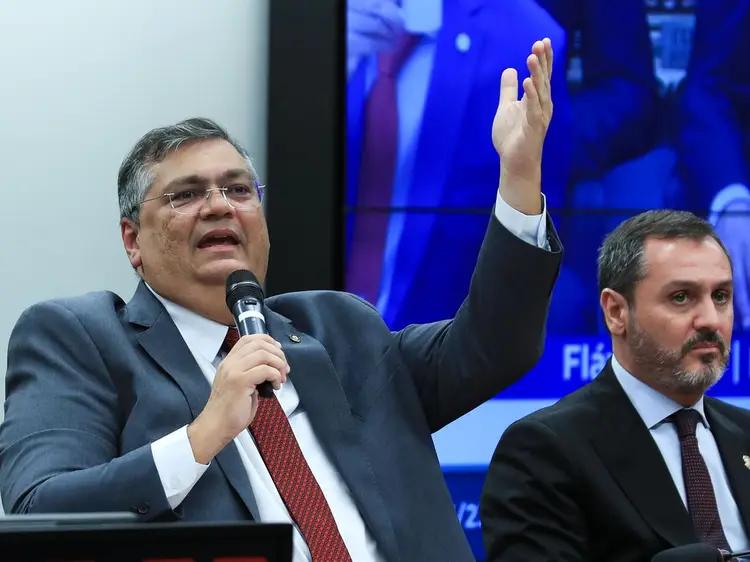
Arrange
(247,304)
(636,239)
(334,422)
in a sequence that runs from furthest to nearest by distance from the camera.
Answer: (636,239)
(334,422)
(247,304)

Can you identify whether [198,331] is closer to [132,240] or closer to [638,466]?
[132,240]

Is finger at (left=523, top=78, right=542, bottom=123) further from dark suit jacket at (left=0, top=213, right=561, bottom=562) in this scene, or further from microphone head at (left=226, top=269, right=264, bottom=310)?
microphone head at (left=226, top=269, right=264, bottom=310)

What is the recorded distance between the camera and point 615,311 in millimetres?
2559

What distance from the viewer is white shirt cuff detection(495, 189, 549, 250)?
1930mm

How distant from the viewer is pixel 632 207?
3842 mm

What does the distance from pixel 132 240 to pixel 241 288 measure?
45cm

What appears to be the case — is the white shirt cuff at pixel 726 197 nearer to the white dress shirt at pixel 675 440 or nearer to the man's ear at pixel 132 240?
the white dress shirt at pixel 675 440

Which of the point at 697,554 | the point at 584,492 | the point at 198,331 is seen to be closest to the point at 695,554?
the point at 697,554

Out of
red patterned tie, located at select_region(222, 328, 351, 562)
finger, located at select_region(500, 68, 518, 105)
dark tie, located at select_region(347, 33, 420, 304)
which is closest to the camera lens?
red patterned tie, located at select_region(222, 328, 351, 562)

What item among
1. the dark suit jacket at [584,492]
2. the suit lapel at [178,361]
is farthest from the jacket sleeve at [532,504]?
the suit lapel at [178,361]

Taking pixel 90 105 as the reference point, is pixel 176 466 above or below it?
below

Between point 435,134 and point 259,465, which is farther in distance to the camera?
point 435,134

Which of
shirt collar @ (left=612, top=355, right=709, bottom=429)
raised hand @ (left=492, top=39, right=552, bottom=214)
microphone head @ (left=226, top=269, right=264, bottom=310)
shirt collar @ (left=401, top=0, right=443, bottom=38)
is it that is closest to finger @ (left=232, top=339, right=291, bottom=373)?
microphone head @ (left=226, top=269, right=264, bottom=310)

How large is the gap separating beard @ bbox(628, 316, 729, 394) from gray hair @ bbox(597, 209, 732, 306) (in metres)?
0.12
